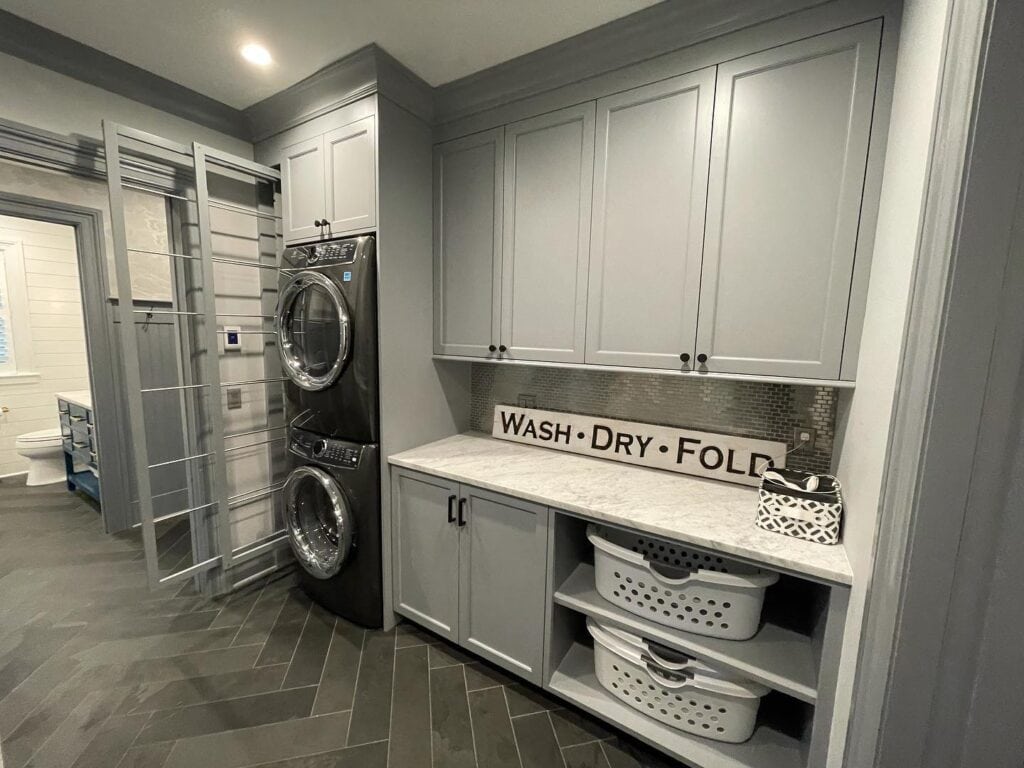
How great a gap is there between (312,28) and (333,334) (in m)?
1.20

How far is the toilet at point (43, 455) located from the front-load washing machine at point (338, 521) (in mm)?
3255

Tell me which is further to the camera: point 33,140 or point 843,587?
point 33,140

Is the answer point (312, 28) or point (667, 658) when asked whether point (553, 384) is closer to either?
point (667, 658)

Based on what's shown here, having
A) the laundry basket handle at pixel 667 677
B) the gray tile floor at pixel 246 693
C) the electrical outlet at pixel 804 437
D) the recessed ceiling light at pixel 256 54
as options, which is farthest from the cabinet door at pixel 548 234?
the gray tile floor at pixel 246 693

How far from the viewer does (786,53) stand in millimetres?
1244

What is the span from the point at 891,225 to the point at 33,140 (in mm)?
3053

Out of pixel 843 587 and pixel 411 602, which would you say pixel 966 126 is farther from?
pixel 411 602

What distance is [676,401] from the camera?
1809mm

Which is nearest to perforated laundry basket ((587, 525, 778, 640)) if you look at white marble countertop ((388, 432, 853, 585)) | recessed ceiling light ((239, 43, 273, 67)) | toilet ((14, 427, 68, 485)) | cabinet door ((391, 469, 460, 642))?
white marble countertop ((388, 432, 853, 585))

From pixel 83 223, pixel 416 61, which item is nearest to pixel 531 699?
pixel 416 61

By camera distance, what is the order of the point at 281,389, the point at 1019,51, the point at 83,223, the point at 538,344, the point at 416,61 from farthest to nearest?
the point at 83,223 < the point at 281,389 < the point at 538,344 < the point at 416,61 < the point at 1019,51

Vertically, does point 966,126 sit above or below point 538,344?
above

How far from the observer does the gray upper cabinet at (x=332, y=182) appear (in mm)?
1760

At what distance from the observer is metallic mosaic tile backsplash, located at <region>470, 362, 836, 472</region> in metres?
1.53
